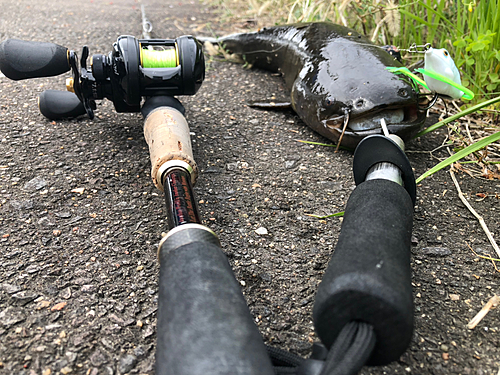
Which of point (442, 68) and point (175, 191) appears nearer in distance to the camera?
point (175, 191)

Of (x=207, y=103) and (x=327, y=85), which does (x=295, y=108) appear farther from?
(x=207, y=103)

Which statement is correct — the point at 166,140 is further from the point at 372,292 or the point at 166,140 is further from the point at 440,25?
the point at 440,25

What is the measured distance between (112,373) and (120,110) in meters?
1.28

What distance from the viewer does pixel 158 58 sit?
5.82 feet

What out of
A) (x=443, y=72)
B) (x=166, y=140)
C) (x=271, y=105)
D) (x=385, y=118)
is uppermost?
(x=443, y=72)

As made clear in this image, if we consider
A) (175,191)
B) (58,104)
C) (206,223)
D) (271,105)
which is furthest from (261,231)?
(58,104)

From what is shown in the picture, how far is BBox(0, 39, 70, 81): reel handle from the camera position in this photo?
1773 mm

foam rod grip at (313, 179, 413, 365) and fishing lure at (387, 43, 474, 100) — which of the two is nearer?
foam rod grip at (313, 179, 413, 365)

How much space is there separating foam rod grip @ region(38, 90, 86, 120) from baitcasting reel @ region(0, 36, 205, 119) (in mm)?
376

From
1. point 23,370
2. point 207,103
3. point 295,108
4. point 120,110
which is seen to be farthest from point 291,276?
point 207,103

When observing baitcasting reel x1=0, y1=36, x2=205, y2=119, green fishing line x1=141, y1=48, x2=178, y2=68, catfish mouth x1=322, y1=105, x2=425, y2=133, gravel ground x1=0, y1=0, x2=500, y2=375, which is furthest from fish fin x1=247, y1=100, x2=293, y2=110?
green fishing line x1=141, y1=48, x2=178, y2=68

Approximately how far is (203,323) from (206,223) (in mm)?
856

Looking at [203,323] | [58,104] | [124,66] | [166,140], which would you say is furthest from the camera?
[58,104]

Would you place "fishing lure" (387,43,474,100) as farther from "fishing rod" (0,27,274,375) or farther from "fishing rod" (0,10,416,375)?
"fishing rod" (0,27,274,375)
